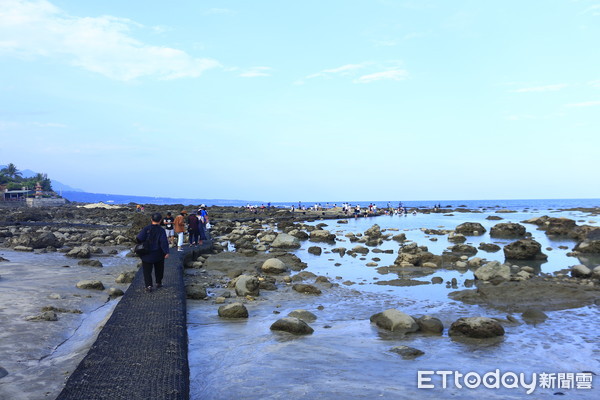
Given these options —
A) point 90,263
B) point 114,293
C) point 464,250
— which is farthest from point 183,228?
point 464,250

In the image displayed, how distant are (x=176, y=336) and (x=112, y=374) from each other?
1.93m

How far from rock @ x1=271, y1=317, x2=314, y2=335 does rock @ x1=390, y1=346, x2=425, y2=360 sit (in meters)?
2.06

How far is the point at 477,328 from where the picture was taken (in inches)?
385

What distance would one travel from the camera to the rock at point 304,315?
1133cm

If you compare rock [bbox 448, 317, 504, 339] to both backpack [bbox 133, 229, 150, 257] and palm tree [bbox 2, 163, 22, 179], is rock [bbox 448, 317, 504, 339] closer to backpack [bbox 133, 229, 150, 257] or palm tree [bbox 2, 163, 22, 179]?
backpack [bbox 133, 229, 150, 257]

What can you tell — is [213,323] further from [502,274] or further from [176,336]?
[502,274]

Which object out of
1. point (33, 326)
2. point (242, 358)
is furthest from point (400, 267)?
point (33, 326)

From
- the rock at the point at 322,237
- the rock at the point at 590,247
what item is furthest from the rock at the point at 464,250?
the rock at the point at 322,237

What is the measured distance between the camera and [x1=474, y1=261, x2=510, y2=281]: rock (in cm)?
1646

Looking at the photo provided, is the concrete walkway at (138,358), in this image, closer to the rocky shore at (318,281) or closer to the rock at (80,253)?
the rocky shore at (318,281)

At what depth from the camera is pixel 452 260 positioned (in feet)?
71.2

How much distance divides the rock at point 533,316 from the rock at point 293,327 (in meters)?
5.63

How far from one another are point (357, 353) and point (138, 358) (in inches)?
164

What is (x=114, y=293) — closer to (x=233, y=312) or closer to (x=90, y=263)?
(x=233, y=312)
